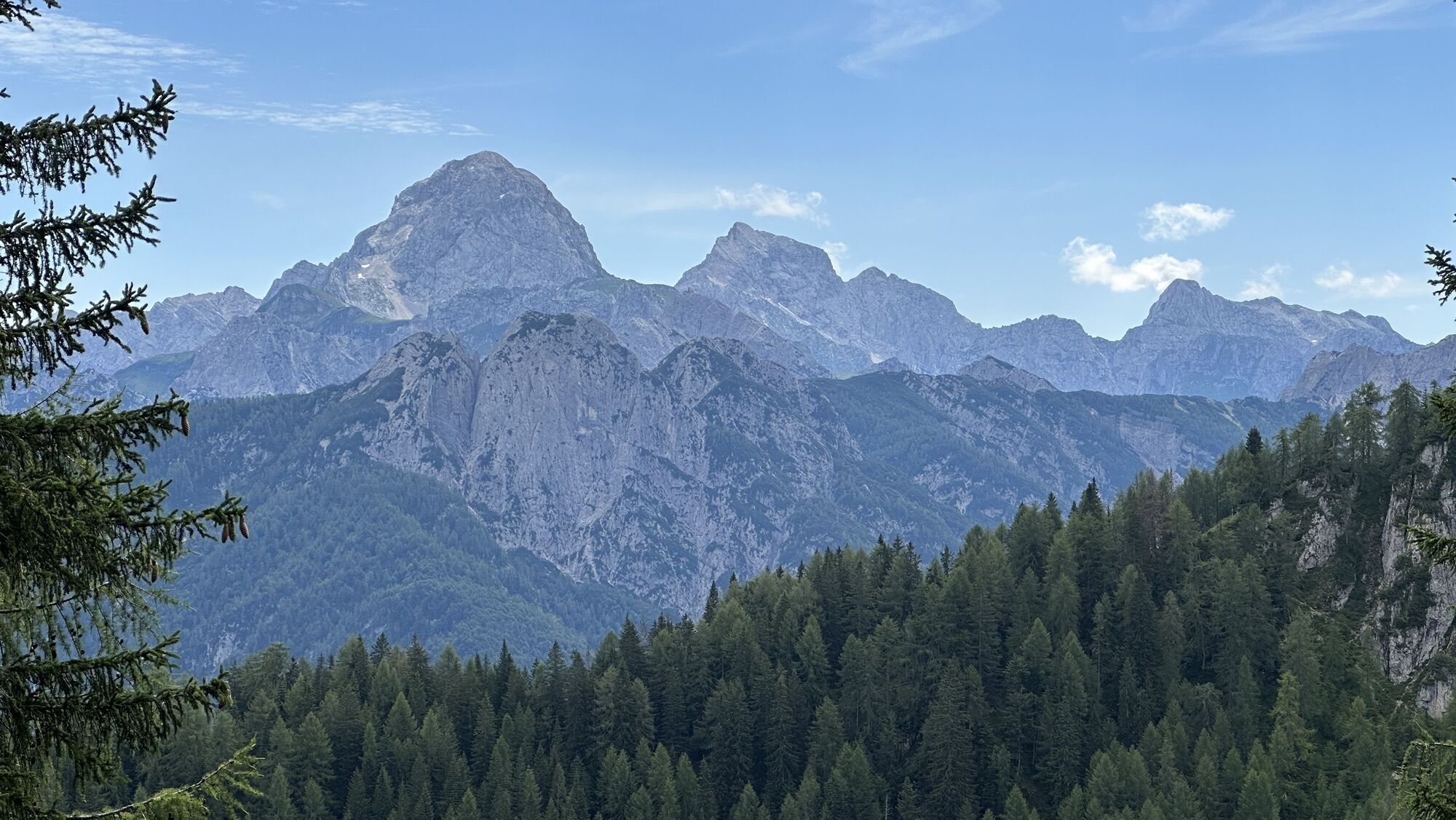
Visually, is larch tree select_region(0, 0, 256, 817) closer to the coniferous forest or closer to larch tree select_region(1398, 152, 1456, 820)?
larch tree select_region(1398, 152, 1456, 820)

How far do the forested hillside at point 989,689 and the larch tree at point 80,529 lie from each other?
12172cm

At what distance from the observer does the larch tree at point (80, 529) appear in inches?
637

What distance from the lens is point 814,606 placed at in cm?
18088

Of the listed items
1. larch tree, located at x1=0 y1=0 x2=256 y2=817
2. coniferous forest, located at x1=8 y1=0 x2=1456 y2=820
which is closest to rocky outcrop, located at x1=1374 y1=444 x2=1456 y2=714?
coniferous forest, located at x1=8 y1=0 x2=1456 y2=820

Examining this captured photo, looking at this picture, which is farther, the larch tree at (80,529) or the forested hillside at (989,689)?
the forested hillside at (989,689)

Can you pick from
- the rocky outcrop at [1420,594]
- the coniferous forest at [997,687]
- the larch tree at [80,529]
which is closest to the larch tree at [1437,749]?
the larch tree at [80,529]

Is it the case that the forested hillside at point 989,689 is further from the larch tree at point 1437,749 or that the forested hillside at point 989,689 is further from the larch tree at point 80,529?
the larch tree at point 80,529

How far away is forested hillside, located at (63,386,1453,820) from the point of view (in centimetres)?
13912

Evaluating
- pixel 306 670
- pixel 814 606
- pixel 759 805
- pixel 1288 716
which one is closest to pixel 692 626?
pixel 814 606

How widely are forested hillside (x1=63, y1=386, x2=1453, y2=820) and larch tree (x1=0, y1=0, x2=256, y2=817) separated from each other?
121718mm

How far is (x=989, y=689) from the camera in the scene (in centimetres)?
16312

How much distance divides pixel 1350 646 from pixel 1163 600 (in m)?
24.8

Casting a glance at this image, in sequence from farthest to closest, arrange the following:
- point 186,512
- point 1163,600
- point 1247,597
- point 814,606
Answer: point 814,606 → point 1163,600 → point 1247,597 → point 186,512

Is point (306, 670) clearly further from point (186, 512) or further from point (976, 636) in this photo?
point (186, 512)
